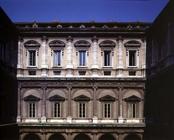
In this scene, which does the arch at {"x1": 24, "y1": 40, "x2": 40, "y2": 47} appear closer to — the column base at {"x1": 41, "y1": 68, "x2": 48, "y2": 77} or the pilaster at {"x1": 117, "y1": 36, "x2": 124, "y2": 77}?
the column base at {"x1": 41, "y1": 68, "x2": 48, "y2": 77}

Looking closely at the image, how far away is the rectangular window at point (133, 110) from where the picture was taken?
15.2 m

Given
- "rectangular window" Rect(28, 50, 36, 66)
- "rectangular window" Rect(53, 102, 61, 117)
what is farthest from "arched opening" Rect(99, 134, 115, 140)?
"rectangular window" Rect(28, 50, 36, 66)

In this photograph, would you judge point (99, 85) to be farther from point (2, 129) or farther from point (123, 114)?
point (2, 129)

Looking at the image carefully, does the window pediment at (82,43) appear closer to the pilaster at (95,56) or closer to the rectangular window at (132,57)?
the pilaster at (95,56)

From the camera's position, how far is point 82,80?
15.6m

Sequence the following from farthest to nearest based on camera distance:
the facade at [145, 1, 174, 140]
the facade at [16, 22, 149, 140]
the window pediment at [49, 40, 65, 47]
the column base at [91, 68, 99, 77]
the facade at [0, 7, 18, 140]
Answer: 1. the window pediment at [49, 40, 65, 47]
2. the column base at [91, 68, 99, 77]
3. the facade at [16, 22, 149, 140]
4. the facade at [0, 7, 18, 140]
5. the facade at [145, 1, 174, 140]

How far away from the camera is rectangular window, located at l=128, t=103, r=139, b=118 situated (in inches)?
600

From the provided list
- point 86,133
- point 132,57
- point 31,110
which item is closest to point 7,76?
point 31,110

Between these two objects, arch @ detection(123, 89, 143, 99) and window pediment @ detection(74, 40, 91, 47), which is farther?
window pediment @ detection(74, 40, 91, 47)

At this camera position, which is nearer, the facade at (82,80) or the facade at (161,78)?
the facade at (161,78)

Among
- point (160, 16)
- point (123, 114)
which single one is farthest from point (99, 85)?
point (160, 16)

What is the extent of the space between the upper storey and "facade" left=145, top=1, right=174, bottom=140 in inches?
50.7

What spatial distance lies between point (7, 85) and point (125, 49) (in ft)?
20.7

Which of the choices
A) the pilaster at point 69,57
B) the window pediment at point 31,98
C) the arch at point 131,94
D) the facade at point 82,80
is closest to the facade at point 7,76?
the facade at point 82,80
